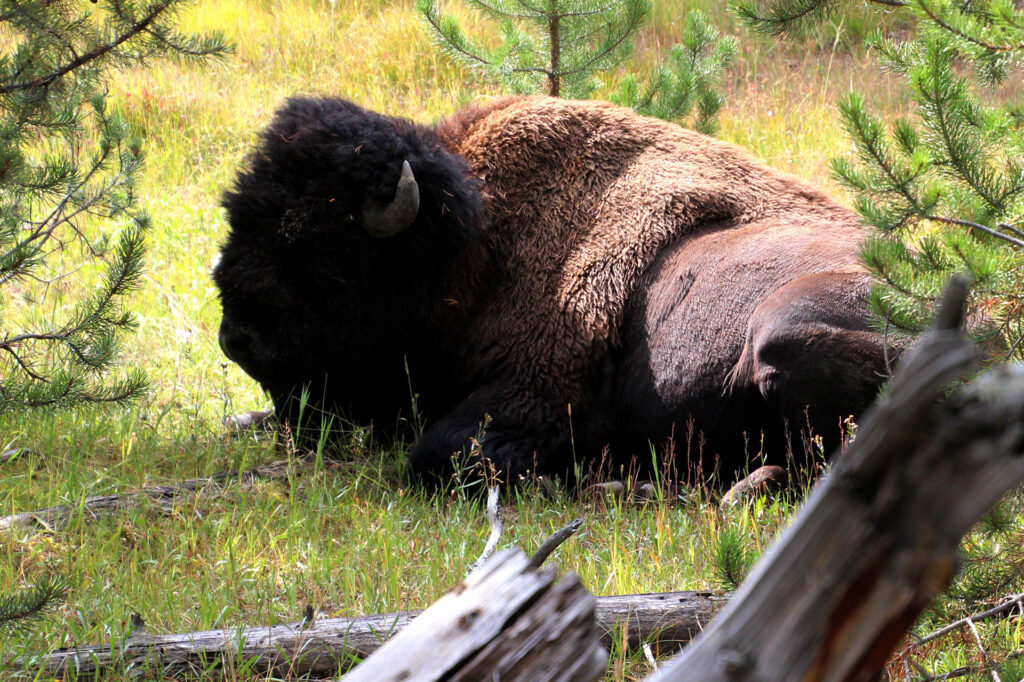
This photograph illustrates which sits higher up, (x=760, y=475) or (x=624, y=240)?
(x=624, y=240)

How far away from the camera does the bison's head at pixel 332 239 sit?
4.52 m

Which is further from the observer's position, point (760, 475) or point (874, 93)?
point (874, 93)

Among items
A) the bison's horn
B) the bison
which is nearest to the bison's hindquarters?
the bison

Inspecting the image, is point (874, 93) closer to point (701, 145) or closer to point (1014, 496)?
point (701, 145)

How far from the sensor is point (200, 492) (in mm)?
3910

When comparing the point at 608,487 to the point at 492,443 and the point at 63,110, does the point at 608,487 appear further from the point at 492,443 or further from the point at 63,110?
the point at 63,110

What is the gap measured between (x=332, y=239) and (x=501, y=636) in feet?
11.1

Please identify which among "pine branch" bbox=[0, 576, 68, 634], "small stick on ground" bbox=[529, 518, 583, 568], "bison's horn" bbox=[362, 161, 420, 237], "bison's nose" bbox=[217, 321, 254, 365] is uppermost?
"small stick on ground" bbox=[529, 518, 583, 568]

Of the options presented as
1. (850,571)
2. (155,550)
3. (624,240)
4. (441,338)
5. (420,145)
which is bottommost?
(155,550)

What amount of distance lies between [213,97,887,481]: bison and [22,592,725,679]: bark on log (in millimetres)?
1562

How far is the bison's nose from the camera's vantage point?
4.54 meters

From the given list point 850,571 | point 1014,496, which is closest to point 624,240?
point 1014,496

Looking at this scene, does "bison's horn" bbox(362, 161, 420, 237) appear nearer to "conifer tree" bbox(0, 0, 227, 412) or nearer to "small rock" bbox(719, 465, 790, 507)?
"conifer tree" bbox(0, 0, 227, 412)

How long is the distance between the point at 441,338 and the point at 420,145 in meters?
0.89
